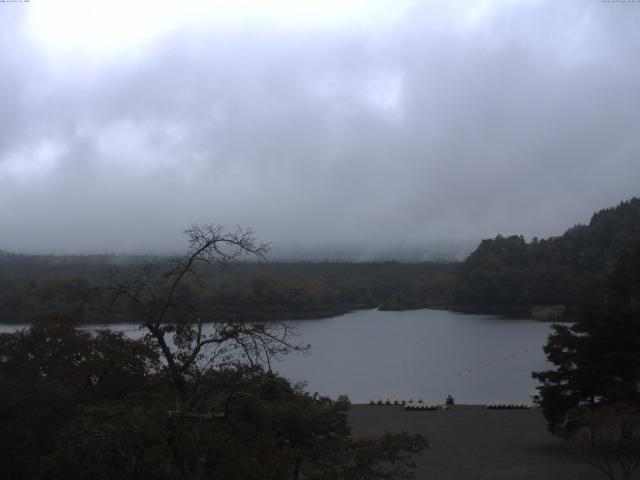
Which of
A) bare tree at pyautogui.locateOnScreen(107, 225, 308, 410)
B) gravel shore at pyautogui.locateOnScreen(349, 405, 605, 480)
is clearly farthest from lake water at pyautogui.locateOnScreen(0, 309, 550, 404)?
bare tree at pyautogui.locateOnScreen(107, 225, 308, 410)

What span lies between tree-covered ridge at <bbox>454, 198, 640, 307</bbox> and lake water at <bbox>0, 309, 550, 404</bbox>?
9.01 m

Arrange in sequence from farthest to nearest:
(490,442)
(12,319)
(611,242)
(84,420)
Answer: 1. (611,242)
2. (12,319)
3. (490,442)
4. (84,420)

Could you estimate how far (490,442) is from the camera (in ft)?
65.4

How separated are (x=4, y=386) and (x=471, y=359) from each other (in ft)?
142

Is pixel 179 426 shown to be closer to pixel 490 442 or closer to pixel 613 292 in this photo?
pixel 490 442

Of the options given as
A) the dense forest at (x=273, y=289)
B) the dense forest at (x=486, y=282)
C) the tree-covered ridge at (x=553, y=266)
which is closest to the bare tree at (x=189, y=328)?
the dense forest at (x=273, y=289)

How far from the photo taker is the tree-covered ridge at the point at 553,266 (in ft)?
275

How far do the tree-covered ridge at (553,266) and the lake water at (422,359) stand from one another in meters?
9.01

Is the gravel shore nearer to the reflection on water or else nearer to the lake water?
the reflection on water

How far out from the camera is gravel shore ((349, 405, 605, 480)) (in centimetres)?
1612

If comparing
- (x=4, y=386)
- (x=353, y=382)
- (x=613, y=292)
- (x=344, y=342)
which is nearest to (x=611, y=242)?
(x=344, y=342)

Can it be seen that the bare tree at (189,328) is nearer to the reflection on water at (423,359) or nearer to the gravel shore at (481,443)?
the gravel shore at (481,443)

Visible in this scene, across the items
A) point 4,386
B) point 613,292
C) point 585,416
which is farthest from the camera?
point 613,292

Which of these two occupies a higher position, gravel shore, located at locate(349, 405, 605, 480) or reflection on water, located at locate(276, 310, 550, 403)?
gravel shore, located at locate(349, 405, 605, 480)
